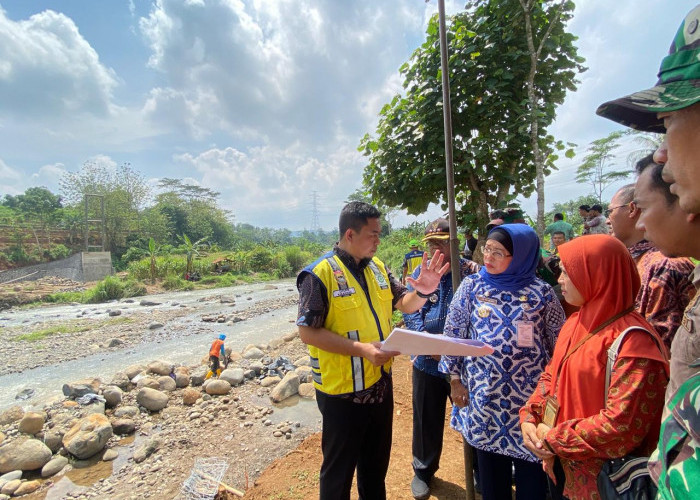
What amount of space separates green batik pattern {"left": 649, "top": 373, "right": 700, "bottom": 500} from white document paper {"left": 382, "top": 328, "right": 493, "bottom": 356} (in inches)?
30.6

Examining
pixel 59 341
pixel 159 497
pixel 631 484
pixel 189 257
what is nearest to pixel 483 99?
pixel 631 484

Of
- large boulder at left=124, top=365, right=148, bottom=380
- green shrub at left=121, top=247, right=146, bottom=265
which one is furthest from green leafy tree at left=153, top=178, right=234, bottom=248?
large boulder at left=124, top=365, right=148, bottom=380

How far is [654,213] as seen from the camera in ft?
3.59

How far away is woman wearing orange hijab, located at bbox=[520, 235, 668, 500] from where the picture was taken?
1.18 meters

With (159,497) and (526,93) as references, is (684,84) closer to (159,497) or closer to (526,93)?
(526,93)

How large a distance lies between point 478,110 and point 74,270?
2769 cm

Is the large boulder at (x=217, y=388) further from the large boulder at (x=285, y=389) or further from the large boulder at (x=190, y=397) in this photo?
the large boulder at (x=285, y=389)

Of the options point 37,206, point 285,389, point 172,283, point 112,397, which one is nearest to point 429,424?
point 285,389

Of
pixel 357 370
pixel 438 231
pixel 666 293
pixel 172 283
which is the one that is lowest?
pixel 172 283

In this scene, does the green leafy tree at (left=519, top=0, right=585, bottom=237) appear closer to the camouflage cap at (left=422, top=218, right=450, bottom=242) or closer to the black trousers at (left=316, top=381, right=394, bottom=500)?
the camouflage cap at (left=422, top=218, right=450, bottom=242)

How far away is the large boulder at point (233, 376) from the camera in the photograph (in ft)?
20.4

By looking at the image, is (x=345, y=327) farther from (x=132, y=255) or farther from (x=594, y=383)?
(x=132, y=255)

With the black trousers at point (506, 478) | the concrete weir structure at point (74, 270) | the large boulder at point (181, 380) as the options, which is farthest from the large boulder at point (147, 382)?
the concrete weir structure at point (74, 270)

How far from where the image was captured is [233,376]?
246 inches
